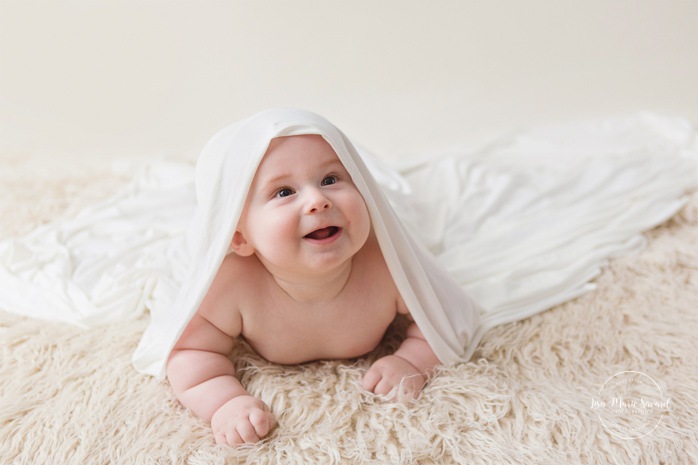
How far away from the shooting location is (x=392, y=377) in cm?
117

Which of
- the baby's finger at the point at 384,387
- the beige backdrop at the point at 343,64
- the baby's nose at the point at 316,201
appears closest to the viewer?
the baby's nose at the point at 316,201

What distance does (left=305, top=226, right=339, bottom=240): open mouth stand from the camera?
1.10 meters

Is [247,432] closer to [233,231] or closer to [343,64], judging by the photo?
[233,231]

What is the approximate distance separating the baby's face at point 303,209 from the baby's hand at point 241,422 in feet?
0.73

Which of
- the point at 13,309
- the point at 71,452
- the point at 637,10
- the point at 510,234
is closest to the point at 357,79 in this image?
the point at 637,10

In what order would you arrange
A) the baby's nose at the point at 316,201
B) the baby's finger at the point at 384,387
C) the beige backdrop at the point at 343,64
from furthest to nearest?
1. the beige backdrop at the point at 343,64
2. the baby's finger at the point at 384,387
3. the baby's nose at the point at 316,201

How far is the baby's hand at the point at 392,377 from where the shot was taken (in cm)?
116

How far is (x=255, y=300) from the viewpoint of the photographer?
1214 millimetres

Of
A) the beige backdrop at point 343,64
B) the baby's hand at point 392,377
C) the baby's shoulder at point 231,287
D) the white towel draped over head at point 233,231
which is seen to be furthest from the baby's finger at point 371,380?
the beige backdrop at point 343,64

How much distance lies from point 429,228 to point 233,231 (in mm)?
654

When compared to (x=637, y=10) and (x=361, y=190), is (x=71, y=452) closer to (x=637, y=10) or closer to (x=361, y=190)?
(x=361, y=190)

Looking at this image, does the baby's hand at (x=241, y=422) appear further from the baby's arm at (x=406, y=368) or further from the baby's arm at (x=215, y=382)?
the baby's arm at (x=406, y=368)

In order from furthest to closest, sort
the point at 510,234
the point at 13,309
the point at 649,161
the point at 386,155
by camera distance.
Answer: the point at 386,155 → the point at 649,161 → the point at 510,234 → the point at 13,309

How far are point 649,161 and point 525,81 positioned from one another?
89 centimetres
